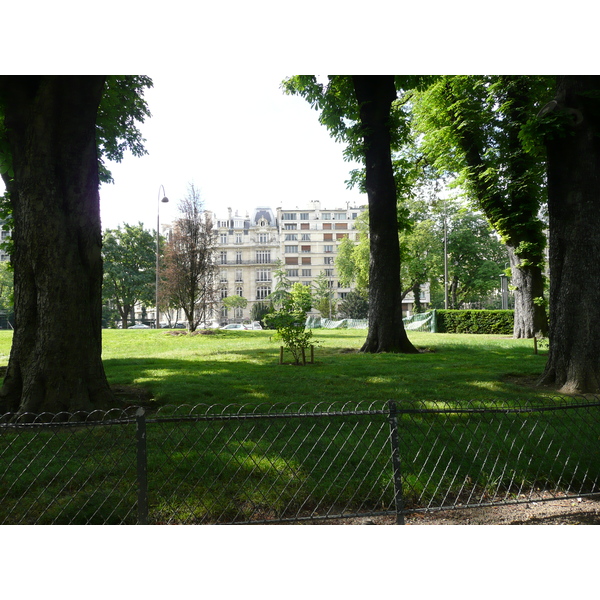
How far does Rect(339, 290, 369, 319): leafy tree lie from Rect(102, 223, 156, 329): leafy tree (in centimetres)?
2707

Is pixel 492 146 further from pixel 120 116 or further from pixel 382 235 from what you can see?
pixel 120 116

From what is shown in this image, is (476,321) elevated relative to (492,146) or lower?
lower

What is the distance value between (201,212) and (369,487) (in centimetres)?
2733

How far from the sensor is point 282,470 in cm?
486

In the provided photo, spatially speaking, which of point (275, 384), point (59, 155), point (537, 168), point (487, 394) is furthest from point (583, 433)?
point (537, 168)

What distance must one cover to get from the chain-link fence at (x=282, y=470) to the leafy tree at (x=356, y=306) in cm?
5783

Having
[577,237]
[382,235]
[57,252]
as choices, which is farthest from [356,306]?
[57,252]

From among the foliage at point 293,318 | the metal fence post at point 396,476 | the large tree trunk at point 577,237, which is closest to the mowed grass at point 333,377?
the foliage at point 293,318

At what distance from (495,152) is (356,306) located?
47.3 metres

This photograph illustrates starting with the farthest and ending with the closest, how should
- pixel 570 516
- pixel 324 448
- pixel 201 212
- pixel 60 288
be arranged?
1. pixel 201 212
2. pixel 60 288
3. pixel 324 448
4. pixel 570 516

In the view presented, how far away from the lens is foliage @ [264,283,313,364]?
11734mm

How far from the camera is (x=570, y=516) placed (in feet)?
15.0

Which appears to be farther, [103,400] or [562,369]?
[562,369]
